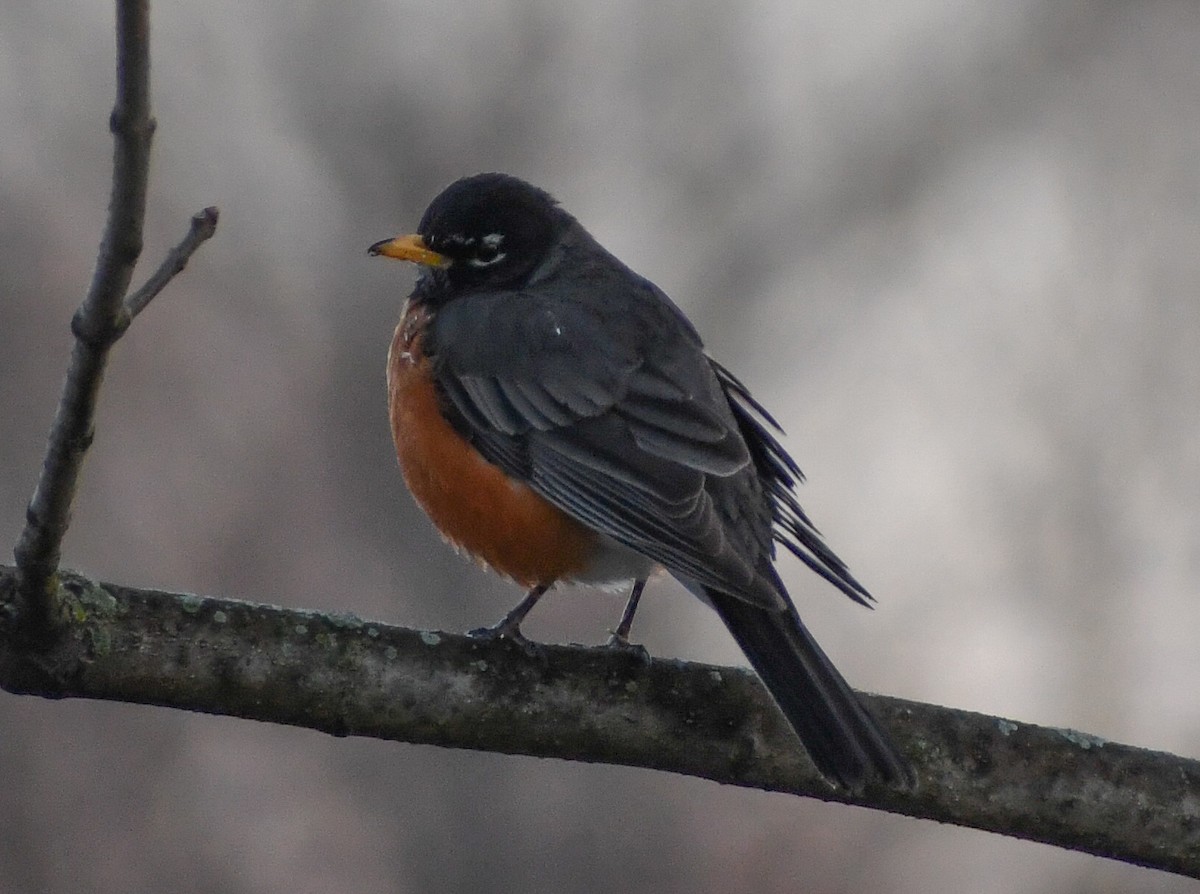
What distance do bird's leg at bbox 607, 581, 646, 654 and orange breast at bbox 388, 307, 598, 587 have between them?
0.19m

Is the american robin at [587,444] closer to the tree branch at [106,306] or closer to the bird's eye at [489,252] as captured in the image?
the bird's eye at [489,252]

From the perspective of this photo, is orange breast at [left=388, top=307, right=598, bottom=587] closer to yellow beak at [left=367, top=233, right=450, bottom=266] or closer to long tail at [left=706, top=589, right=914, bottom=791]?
yellow beak at [left=367, top=233, right=450, bottom=266]

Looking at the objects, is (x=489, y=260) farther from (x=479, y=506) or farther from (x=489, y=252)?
(x=479, y=506)

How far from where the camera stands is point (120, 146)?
2264 millimetres

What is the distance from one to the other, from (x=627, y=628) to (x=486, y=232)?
64.1 inches

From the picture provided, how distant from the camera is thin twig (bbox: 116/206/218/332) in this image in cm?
243

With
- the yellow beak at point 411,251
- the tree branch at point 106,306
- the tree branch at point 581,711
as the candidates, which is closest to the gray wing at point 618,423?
the yellow beak at point 411,251

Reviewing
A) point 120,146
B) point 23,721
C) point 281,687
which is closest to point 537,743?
point 281,687

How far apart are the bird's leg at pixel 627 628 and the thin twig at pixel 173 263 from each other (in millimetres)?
1445

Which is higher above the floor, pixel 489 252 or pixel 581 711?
pixel 489 252

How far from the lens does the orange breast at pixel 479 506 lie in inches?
161

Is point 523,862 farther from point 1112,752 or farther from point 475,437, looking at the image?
point 1112,752

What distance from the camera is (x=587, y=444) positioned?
4.17 metres

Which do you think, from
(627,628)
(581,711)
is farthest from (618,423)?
(581,711)
